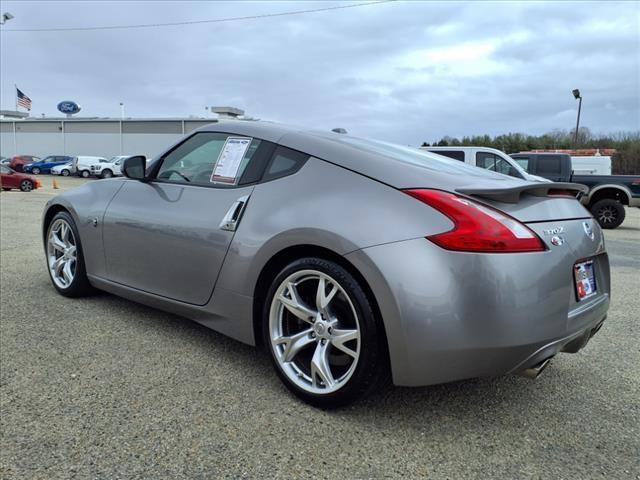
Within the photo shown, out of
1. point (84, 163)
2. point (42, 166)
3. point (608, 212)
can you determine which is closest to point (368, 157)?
point (608, 212)

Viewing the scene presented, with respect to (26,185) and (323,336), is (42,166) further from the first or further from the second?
(323,336)

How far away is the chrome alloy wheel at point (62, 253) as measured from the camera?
13.4 feet

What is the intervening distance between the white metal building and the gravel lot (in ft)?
143

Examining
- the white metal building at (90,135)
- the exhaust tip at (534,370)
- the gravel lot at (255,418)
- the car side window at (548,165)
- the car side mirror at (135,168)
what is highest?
the white metal building at (90,135)

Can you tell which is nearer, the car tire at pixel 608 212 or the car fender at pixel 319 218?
the car fender at pixel 319 218

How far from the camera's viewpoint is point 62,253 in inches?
167

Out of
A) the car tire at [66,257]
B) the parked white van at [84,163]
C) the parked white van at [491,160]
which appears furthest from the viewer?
the parked white van at [84,163]

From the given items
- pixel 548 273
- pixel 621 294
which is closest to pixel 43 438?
pixel 548 273

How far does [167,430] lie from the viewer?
7.37 feet

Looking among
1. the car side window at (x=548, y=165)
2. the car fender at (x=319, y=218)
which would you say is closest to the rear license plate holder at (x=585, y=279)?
the car fender at (x=319, y=218)

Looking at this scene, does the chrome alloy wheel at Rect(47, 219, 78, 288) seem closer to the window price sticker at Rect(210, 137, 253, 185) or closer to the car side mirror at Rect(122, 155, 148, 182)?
the car side mirror at Rect(122, 155, 148, 182)

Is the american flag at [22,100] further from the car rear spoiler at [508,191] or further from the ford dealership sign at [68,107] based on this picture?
the car rear spoiler at [508,191]

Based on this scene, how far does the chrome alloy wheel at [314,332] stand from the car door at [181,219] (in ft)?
1.66

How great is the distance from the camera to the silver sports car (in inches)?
81.2
